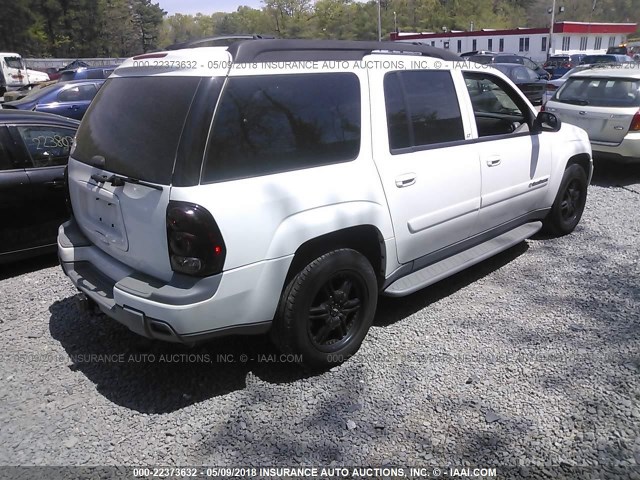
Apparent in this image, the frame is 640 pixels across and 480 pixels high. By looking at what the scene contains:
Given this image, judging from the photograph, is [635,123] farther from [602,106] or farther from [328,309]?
[328,309]

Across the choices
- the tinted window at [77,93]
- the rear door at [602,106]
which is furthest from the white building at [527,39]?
the rear door at [602,106]

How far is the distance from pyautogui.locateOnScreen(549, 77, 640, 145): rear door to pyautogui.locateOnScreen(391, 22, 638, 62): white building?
172ft

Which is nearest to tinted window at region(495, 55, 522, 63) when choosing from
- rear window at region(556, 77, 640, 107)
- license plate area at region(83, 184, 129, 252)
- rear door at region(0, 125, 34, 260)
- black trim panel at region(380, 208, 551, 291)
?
rear window at region(556, 77, 640, 107)

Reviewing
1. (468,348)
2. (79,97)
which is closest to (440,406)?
(468,348)

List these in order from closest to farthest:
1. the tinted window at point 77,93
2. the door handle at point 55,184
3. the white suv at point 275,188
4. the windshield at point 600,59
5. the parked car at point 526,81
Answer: the white suv at point 275,188 < the door handle at point 55,184 < the tinted window at point 77,93 < the parked car at point 526,81 < the windshield at point 600,59

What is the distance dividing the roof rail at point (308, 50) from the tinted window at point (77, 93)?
423 inches

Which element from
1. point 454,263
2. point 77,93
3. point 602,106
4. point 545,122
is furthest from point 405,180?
point 77,93

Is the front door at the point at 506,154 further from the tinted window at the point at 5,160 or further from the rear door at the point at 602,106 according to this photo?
the tinted window at the point at 5,160

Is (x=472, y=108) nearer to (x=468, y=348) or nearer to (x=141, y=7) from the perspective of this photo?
(x=468, y=348)

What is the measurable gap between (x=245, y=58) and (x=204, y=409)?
6.47ft

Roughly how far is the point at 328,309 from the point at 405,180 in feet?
3.26

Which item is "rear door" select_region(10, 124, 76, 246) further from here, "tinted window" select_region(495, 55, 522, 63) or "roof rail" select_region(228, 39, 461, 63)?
"tinted window" select_region(495, 55, 522, 63)

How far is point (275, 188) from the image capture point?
279 centimetres

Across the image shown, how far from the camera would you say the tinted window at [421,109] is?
3.45 meters
